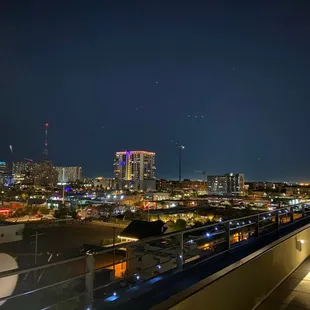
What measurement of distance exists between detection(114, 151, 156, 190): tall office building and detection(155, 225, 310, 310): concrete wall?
145 metres

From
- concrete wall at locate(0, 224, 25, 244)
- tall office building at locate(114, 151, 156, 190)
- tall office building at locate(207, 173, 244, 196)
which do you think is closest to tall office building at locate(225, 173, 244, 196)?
tall office building at locate(207, 173, 244, 196)

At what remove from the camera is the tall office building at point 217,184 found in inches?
6127

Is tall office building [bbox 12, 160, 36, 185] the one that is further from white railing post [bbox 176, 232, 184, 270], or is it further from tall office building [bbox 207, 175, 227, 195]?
white railing post [bbox 176, 232, 184, 270]

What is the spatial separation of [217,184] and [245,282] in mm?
161170

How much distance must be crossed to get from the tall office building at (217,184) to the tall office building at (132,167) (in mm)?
33246

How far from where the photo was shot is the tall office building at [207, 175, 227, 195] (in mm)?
155625

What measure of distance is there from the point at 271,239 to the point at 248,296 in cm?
163

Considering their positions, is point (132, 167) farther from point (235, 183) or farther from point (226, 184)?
point (235, 183)

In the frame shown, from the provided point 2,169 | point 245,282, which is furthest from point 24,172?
point 245,282

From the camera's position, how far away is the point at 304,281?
4.99 metres

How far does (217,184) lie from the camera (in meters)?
161

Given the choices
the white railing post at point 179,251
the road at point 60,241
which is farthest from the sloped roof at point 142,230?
the white railing post at point 179,251

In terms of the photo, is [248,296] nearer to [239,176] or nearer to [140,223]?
[140,223]

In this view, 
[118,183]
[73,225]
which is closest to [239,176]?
[118,183]
